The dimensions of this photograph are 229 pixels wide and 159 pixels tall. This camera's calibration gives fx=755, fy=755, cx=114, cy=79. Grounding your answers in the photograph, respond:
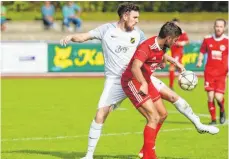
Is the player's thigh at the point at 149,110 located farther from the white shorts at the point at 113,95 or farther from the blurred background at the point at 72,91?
the blurred background at the point at 72,91

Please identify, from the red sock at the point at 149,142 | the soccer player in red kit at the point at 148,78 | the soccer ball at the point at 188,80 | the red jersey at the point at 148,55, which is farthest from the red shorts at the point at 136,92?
the soccer ball at the point at 188,80

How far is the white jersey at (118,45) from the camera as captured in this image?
10.9 meters

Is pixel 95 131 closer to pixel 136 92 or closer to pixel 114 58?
pixel 136 92

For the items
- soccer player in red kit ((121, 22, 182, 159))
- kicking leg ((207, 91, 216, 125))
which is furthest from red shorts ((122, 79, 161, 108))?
kicking leg ((207, 91, 216, 125))

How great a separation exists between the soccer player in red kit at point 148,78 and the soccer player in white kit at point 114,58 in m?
0.33

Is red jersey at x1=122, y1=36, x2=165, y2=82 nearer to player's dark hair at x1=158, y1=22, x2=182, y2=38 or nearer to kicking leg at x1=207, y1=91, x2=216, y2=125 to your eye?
player's dark hair at x1=158, y1=22, x2=182, y2=38

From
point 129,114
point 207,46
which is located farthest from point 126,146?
point 129,114

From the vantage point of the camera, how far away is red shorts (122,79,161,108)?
10359 mm

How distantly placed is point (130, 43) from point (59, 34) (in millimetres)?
24234

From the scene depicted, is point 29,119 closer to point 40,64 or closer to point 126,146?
point 126,146

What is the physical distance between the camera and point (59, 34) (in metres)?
35.0

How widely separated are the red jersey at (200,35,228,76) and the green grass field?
1.22 meters

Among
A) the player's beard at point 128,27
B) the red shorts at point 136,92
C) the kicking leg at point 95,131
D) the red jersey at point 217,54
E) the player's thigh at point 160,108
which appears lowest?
the red jersey at point 217,54

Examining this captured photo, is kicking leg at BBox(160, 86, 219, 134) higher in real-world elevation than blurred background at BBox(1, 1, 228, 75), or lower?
higher
